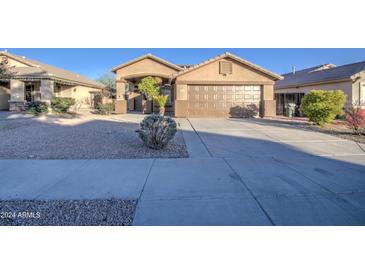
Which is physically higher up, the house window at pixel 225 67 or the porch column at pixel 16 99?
the house window at pixel 225 67

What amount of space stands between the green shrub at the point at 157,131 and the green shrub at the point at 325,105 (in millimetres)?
9791

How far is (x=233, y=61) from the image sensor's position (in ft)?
64.7

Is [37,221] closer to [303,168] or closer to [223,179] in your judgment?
[223,179]

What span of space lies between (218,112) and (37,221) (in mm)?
16950

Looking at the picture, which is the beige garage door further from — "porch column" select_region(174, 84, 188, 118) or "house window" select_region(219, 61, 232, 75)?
"house window" select_region(219, 61, 232, 75)

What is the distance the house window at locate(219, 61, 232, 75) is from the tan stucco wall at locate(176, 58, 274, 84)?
0.72ft

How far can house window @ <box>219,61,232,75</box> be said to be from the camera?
63.9 ft

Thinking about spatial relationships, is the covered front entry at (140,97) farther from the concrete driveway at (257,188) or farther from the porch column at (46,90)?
the concrete driveway at (257,188)

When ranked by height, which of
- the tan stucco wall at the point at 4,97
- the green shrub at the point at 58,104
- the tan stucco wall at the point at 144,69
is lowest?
the green shrub at the point at 58,104

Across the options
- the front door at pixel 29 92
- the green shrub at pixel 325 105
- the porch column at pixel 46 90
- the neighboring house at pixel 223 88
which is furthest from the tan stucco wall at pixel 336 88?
the front door at pixel 29 92

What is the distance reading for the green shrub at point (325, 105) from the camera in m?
14.2

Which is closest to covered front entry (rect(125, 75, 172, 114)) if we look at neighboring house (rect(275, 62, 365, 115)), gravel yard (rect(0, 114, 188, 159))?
neighboring house (rect(275, 62, 365, 115))

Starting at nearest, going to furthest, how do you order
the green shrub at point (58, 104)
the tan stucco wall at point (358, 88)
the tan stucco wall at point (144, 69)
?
the tan stucco wall at point (358, 88)
the green shrub at point (58, 104)
the tan stucco wall at point (144, 69)

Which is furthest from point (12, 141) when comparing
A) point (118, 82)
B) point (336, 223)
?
point (118, 82)
